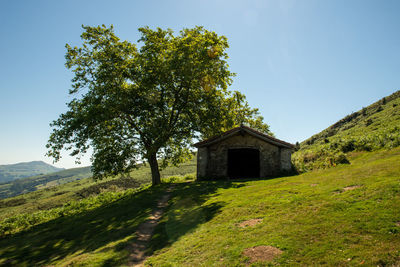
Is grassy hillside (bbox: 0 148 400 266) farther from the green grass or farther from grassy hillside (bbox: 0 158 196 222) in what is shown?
grassy hillside (bbox: 0 158 196 222)

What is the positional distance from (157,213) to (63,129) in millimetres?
14727

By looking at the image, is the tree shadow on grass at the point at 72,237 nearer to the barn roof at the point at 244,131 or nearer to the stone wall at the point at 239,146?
the stone wall at the point at 239,146

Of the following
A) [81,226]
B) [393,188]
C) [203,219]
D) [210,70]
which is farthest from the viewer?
[210,70]

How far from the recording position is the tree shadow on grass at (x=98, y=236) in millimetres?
9906

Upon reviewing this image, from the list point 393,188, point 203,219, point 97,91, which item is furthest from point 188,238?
point 97,91

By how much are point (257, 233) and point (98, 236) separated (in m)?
8.82

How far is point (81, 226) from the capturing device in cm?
1497

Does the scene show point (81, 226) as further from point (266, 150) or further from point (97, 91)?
point (266, 150)

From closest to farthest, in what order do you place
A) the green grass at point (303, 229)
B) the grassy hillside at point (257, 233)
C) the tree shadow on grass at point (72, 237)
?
the green grass at point (303, 229) → the grassy hillside at point (257, 233) → the tree shadow on grass at point (72, 237)

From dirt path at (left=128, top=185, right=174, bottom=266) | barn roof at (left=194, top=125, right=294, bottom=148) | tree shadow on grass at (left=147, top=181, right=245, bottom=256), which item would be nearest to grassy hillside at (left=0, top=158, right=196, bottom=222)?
barn roof at (left=194, top=125, right=294, bottom=148)

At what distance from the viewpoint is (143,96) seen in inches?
961

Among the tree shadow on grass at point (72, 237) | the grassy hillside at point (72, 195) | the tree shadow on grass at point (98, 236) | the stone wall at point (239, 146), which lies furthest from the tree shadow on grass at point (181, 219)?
the grassy hillside at point (72, 195)

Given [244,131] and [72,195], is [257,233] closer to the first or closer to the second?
[244,131]

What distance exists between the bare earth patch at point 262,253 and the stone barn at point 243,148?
1898 cm
